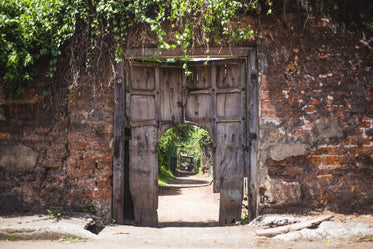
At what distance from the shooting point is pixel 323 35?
160 inches

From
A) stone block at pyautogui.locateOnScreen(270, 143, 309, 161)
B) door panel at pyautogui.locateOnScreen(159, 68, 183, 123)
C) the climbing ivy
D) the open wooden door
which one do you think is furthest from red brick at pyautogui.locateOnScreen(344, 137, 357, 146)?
door panel at pyautogui.locateOnScreen(159, 68, 183, 123)

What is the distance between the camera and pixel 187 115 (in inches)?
198

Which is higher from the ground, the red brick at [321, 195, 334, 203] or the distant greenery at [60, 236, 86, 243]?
the red brick at [321, 195, 334, 203]

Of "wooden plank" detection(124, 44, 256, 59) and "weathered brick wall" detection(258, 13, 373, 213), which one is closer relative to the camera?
"weathered brick wall" detection(258, 13, 373, 213)

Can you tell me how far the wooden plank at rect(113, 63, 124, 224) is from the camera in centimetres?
413

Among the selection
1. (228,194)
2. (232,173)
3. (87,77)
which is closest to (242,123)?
(232,173)

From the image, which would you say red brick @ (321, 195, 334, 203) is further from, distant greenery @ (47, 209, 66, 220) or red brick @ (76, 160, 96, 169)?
distant greenery @ (47, 209, 66, 220)

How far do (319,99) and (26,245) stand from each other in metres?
3.79

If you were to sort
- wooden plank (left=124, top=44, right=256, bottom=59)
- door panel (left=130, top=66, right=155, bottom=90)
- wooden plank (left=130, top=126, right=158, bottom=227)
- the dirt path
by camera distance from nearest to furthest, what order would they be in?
wooden plank (left=124, top=44, right=256, bottom=59) < wooden plank (left=130, top=126, right=158, bottom=227) < door panel (left=130, top=66, right=155, bottom=90) < the dirt path

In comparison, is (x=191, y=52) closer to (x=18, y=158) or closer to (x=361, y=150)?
(x=361, y=150)

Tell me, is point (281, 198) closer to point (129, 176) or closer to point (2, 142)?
point (129, 176)

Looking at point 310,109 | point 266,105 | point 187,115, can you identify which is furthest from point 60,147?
point 310,109

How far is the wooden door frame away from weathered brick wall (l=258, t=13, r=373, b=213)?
18 centimetres

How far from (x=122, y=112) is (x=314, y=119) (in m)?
2.56
